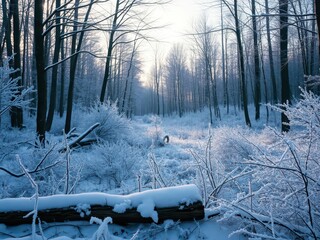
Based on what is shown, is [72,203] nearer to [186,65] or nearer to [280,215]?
[280,215]

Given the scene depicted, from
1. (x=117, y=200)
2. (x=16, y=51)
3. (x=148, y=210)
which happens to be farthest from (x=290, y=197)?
(x=16, y=51)

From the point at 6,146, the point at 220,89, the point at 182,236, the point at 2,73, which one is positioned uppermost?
the point at 220,89

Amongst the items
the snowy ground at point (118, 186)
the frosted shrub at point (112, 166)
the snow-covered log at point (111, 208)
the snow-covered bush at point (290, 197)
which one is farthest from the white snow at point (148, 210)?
the frosted shrub at point (112, 166)

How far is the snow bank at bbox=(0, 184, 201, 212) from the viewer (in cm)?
221

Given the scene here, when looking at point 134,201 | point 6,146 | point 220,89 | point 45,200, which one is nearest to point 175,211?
point 134,201

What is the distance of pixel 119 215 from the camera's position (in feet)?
7.19

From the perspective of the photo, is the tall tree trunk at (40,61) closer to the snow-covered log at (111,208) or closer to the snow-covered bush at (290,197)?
the snow-covered log at (111,208)

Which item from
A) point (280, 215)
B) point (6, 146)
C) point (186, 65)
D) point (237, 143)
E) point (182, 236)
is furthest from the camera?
point (186, 65)

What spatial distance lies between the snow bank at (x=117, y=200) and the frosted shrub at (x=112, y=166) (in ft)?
10.7

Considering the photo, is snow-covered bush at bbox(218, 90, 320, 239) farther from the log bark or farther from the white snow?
the white snow

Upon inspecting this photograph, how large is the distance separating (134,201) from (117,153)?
12.3 ft

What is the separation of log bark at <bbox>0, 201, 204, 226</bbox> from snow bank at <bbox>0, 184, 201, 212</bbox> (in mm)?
34

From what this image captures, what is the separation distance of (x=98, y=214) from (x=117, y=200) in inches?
7.9

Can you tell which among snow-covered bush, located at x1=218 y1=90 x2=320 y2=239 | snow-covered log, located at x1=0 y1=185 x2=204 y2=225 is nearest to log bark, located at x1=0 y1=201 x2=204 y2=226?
snow-covered log, located at x1=0 y1=185 x2=204 y2=225
